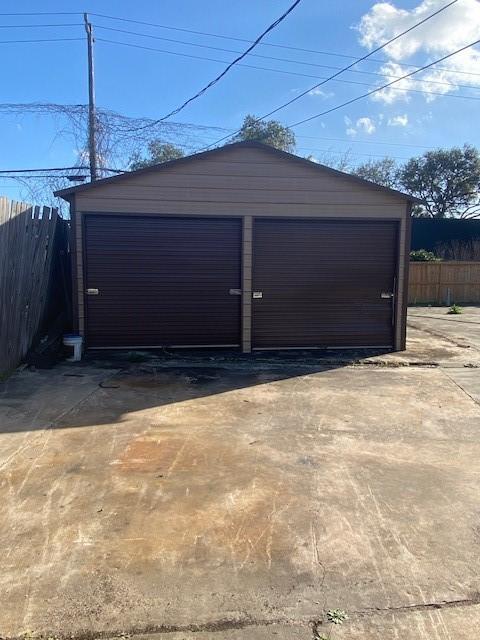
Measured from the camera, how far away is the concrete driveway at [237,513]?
2.49 meters

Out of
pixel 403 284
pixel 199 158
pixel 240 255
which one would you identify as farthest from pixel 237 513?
pixel 403 284

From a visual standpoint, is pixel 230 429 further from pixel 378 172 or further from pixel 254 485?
pixel 378 172

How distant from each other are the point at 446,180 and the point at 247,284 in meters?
31.1

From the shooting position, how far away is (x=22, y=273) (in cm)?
754

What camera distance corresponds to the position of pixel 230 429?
5172 millimetres

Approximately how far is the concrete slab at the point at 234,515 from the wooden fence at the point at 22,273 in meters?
1.22

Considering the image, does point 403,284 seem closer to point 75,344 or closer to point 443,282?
point 75,344

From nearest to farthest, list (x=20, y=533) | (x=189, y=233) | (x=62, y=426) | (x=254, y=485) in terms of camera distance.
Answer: (x=20, y=533)
(x=254, y=485)
(x=62, y=426)
(x=189, y=233)

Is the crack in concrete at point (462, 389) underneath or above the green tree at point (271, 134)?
underneath

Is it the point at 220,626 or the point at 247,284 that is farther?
the point at 247,284

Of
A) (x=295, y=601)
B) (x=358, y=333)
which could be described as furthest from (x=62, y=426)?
(x=358, y=333)

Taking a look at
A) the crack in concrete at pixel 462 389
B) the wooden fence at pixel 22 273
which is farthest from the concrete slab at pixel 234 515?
the wooden fence at pixel 22 273

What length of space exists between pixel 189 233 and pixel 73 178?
8483 millimetres

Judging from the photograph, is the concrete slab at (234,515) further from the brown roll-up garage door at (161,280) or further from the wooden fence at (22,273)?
the brown roll-up garage door at (161,280)
